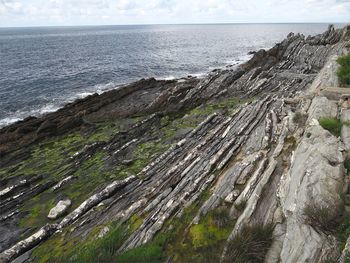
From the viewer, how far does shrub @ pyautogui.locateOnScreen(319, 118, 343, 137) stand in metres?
15.6

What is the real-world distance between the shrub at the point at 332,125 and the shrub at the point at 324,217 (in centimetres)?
605

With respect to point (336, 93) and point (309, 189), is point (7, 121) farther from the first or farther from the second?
point (309, 189)

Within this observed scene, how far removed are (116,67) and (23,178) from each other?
6235cm

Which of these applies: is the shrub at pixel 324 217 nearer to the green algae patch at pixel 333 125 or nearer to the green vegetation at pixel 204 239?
the green vegetation at pixel 204 239

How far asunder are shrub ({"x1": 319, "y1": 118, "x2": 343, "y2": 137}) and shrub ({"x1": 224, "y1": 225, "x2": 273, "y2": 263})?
21.9ft

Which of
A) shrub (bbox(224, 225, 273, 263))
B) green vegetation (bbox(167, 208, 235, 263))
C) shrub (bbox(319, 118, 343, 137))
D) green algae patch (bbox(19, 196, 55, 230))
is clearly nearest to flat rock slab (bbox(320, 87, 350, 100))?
shrub (bbox(319, 118, 343, 137))

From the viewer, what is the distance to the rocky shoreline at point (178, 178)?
1257cm

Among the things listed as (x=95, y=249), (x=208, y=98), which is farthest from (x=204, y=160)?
(x=208, y=98)

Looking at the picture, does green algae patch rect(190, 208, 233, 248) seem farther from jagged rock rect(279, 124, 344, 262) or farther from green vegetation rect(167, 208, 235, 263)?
jagged rock rect(279, 124, 344, 262)

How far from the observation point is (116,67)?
8319 centimetres

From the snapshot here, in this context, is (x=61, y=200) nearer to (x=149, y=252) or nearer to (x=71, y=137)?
(x=149, y=252)

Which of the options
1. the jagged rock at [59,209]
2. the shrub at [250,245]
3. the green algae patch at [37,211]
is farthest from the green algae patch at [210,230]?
the green algae patch at [37,211]

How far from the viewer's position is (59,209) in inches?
800

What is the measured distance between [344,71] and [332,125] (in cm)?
1248
